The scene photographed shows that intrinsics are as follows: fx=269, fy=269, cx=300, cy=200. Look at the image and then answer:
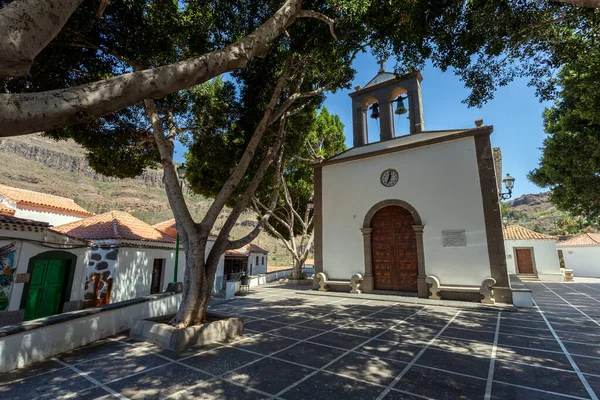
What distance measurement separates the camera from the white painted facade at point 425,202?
30.7ft

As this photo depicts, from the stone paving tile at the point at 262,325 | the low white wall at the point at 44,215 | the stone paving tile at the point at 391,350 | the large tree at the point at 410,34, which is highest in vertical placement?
the large tree at the point at 410,34

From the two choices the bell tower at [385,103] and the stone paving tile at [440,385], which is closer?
the stone paving tile at [440,385]

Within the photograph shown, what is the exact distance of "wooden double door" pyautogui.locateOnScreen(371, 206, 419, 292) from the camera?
10.4m

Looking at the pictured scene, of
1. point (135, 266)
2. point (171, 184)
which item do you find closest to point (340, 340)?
point (171, 184)

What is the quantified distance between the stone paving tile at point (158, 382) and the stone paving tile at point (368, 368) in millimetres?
1813

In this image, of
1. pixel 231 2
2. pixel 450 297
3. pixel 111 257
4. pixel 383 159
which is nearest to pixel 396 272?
pixel 450 297

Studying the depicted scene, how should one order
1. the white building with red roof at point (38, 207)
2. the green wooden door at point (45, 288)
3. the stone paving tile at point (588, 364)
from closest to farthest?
the stone paving tile at point (588, 364) → the green wooden door at point (45, 288) → the white building with red roof at point (38, 207)

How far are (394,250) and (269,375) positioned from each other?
8.39 metres

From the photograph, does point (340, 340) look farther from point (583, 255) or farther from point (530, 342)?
point (583, 255)

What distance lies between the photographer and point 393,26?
6453 millimetres

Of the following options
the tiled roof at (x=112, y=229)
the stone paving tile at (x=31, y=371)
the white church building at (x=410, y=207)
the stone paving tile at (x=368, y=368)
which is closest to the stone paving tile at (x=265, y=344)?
the stone paving tile at (x=368, y=368)

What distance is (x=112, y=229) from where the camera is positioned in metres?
12.0

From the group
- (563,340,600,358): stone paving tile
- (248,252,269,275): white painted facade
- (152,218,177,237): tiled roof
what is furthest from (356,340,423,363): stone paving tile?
(248,252,269,275): white painted facade

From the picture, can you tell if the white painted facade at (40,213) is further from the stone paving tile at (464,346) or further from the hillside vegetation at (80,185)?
the hillside vegetation at (80,185)
